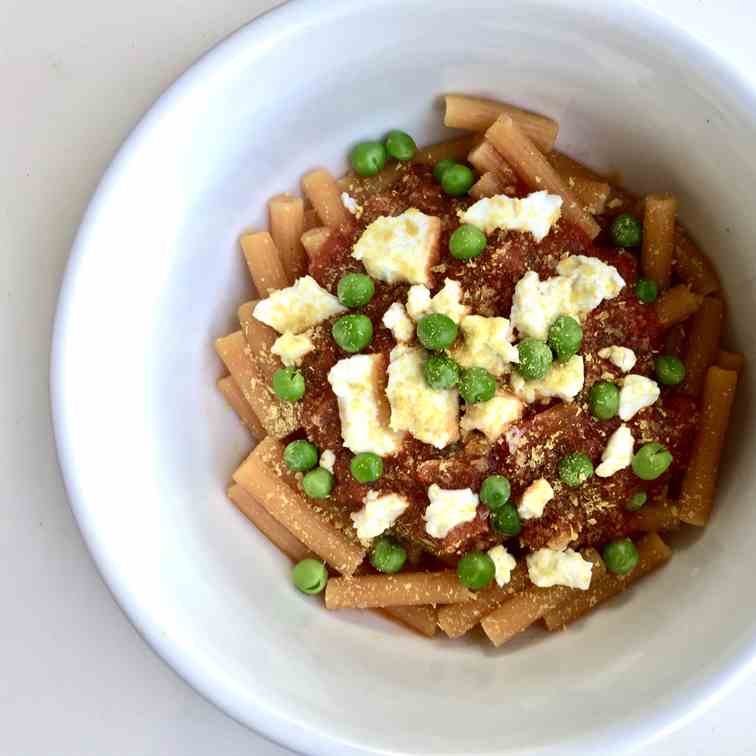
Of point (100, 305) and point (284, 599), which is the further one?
point (284, 599)

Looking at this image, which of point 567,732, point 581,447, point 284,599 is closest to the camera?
point 567,732

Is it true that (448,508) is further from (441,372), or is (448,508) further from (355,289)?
(355,289)

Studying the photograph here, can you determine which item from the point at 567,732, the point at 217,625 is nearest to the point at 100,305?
the point at 217,625

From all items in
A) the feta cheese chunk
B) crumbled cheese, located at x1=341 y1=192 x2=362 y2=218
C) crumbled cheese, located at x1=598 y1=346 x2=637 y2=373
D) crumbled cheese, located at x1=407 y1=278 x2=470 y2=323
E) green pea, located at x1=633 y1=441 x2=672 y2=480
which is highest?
crumbled cheese, located at x1=341 y1=192 x2=362 y2=218

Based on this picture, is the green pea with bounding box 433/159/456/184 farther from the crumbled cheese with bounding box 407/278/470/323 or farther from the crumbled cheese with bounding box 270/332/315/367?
the crumbled cheese with bounding box 270/332/315/367

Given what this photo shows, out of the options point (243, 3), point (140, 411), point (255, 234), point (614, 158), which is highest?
point (243, 3)

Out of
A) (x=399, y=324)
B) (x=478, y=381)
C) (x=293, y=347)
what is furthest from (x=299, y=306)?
(x=478, y=381)

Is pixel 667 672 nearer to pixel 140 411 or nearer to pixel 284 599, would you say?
pixel 284 599

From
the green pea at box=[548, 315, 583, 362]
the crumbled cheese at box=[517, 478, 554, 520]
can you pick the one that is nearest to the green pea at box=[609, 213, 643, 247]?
the green pea at box=[548, 315, 583, 362]
